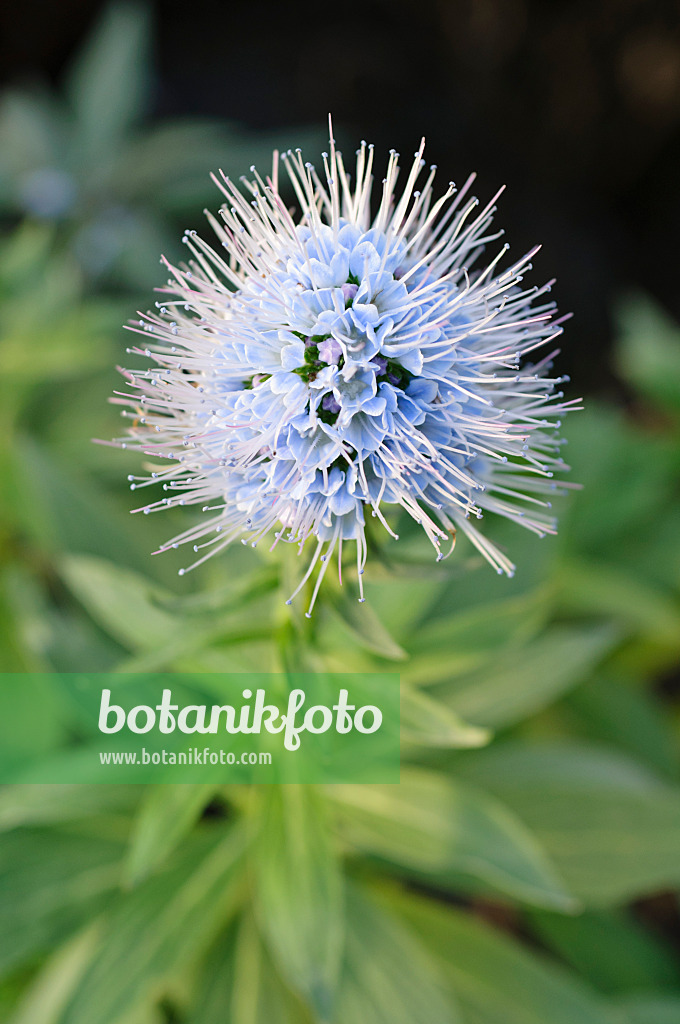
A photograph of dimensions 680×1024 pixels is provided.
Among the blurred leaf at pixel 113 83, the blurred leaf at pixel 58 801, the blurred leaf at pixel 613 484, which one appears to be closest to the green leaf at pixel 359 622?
the blurred leaf at pixel 58 801

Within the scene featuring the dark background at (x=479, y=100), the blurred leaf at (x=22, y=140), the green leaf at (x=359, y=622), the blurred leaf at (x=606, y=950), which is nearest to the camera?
the green leaf at (x=359, y=622)

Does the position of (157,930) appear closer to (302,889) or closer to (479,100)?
(302,889)

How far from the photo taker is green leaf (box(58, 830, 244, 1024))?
56.9 inches

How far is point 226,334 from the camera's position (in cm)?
108

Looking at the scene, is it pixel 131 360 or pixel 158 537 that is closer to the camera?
pixel 158 537

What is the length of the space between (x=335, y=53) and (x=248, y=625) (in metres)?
3.82

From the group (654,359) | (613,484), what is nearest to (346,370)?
(613,484)

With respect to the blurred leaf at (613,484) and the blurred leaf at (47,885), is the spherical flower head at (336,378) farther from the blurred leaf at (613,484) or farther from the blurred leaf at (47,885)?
the blurred leaf at (613,484)

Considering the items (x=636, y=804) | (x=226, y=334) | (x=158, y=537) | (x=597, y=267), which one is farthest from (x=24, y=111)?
(x=636, y=804)

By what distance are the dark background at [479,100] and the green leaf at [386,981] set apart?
296cm

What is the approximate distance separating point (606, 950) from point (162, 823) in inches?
53.8

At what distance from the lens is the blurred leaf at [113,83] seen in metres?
3.50

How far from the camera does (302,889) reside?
1.40 metres

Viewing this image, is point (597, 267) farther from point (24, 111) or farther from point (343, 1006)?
point (343, 1006)
